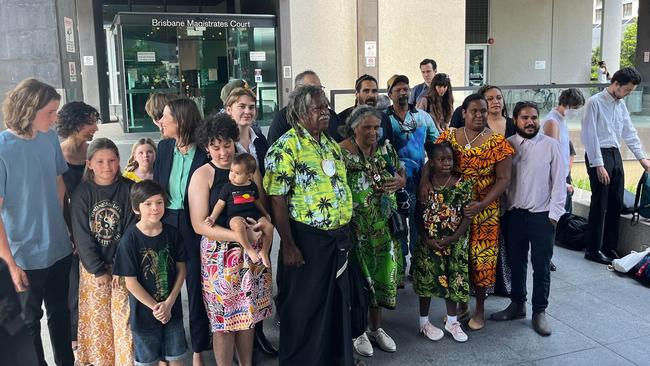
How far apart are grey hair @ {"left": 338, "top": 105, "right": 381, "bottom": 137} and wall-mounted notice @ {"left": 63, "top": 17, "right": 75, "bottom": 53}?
3.88 metres

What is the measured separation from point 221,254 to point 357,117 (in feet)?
4.20

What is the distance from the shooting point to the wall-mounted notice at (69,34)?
6.24 m

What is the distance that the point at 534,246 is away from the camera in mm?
4312

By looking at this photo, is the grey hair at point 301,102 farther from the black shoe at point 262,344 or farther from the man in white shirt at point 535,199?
the man in white shirt at point 535,199

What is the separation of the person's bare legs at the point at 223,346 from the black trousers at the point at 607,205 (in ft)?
13.5

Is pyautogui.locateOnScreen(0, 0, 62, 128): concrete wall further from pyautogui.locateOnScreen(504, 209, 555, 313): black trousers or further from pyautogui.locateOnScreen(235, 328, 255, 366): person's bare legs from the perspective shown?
pyautogui.locateOnScreen(504, 209, 555, 313): black trousers

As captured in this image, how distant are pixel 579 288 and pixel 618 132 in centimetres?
173

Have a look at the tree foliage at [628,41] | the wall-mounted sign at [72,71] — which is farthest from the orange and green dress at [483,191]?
the tree foliage at [628,41]

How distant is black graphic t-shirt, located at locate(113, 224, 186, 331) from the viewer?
3.16m

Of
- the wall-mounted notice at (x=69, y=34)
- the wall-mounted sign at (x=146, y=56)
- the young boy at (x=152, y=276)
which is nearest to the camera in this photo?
the young boy at (x=152, y=276)

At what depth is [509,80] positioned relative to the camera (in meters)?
22.5

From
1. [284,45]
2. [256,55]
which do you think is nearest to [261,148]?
[284,45]

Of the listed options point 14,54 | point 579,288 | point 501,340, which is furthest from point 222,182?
point 14,54

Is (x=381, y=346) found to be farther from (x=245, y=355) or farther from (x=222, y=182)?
(x=222, y=182)
